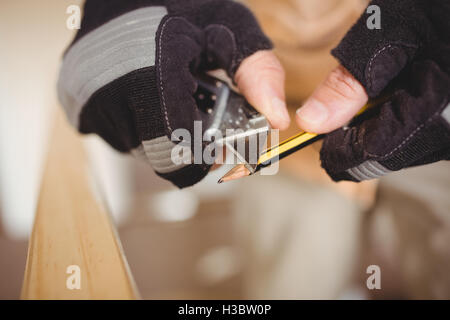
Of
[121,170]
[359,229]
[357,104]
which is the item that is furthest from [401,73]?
[121,170]

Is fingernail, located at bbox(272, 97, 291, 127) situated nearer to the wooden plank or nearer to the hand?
the hand

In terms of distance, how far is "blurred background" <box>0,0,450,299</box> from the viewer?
1.21 feet

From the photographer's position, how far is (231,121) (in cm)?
22

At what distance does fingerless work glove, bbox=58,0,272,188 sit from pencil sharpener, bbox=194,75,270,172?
0.02m

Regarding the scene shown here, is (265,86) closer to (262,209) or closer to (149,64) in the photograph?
(149,64)

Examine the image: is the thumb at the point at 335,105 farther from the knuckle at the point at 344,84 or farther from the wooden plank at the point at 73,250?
the wooden plank at the point at 73,250

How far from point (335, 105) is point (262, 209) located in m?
0.32

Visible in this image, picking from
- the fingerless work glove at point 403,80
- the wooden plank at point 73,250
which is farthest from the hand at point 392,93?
the wooden plank at point 73,250

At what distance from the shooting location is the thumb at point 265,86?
8.7 inches

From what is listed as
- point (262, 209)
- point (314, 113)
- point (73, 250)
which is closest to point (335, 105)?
point (314, 113)

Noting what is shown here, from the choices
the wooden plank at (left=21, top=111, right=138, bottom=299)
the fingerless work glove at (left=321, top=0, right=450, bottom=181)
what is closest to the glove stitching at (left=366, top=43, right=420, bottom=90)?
the fingerless work glove at (left=321, top=0, right=450, bottom=181)

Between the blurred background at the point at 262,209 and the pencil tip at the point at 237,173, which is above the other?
the pencil tip at the point at 237,173

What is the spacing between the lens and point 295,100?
0.39m

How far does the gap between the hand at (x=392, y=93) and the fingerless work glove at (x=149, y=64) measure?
0.20 ft
